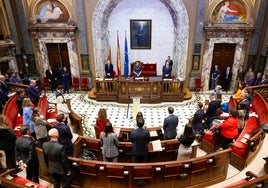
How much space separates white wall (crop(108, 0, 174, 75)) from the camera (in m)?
12.6

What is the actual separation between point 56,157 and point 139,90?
695cm

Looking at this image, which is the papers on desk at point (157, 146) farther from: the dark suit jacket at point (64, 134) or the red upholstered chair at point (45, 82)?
the red upholstered chair at point (45, 82)

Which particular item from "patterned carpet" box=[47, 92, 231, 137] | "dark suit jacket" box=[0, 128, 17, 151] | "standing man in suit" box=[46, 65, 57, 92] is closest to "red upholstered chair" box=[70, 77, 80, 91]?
"patterned carpet" box=[47, 92, 231, 137]

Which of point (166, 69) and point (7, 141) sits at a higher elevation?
point (166, 69)

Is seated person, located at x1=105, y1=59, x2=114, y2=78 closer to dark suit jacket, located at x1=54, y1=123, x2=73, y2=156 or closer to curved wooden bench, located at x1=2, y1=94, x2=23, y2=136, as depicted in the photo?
curved wooden bench, located at x1=2, y1=94, x2=23, y2=136

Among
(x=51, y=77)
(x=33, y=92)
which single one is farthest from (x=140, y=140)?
(x=51, y=77)

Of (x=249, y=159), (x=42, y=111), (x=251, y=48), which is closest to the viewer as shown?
(x=249, y=159)

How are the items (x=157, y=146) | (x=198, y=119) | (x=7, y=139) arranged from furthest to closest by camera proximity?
(x=198, y=119) < (x=157, y=146) < (x=7, y=139)

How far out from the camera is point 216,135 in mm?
6242

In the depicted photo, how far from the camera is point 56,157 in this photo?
410 cm

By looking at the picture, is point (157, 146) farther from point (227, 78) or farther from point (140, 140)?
point (227, 78)

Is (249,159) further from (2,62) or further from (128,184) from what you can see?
(2,62)

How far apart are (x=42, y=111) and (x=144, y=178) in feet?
15.2

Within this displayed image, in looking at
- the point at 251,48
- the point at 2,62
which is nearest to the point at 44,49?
the point at 2,62
